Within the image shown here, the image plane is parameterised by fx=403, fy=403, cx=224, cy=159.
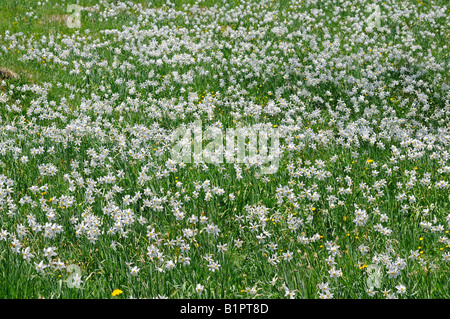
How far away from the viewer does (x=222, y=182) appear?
18.3ft

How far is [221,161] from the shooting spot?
19.3 ft

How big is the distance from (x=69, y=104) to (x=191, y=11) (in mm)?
7927

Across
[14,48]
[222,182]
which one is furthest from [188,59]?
[222,182]

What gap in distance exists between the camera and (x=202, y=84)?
9.73 meters

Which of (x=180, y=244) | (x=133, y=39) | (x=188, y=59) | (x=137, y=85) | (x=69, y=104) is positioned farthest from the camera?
(x=133, y=39)

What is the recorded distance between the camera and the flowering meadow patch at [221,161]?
3918 mm

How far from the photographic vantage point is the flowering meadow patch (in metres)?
3.92

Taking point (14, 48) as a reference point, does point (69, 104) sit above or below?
below

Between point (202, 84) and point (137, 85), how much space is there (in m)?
1.54
